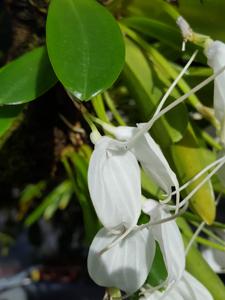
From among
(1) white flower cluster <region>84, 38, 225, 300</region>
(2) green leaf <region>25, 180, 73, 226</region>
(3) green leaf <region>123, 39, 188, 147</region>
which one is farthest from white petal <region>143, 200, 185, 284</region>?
(2) green leaf <region>25, 180, 73, 226</region>

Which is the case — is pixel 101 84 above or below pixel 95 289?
above

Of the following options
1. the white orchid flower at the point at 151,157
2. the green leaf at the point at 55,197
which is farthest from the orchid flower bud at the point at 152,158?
the green leaf at the point at 55,197

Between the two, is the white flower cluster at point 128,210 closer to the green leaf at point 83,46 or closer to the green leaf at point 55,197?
the green leaf at point 83,46

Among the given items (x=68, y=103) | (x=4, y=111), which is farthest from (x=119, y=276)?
(x=68, y=103)

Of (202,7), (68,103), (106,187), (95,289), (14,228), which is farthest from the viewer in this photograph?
(95,289)

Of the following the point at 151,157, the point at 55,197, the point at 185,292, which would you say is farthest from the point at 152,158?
the point at 55,197

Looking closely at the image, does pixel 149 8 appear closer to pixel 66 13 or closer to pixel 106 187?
pixel 66 13
